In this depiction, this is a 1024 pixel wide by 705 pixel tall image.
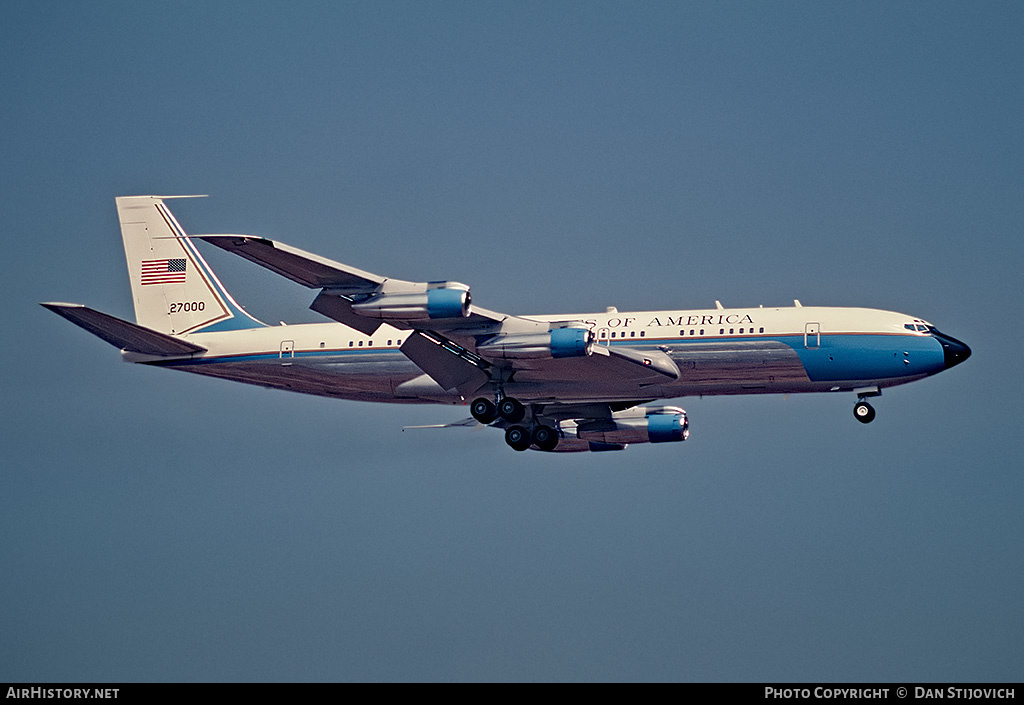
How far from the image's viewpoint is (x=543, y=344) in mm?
54438

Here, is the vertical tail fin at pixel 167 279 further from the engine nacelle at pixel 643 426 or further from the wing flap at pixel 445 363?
the engine nacelle at pixel 643 426

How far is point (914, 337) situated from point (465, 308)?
18.0 meters

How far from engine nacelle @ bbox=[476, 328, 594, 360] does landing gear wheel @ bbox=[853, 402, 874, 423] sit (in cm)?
1133

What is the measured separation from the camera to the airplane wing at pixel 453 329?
50.7 m

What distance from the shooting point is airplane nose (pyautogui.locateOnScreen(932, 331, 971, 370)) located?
56719 mm

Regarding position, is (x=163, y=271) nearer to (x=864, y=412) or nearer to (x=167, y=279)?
(x=167, y=279)

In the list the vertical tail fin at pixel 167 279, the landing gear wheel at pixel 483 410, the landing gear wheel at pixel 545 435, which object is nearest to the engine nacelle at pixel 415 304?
the landing gear wheel at pixel 483 410

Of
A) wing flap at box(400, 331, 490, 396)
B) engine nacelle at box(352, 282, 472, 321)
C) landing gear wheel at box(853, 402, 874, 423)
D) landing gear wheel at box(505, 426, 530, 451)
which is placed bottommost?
landing gear wheel at box(505, 426, 530, 451)

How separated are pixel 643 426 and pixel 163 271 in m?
22.7

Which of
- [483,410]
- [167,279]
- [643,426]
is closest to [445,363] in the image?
[483,410]

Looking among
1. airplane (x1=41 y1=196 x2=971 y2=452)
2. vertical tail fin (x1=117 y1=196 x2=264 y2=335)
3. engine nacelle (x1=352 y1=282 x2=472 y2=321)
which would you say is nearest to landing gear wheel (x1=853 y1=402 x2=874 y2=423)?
airplane (x1=41 y1=196 x2=971 y2=452)

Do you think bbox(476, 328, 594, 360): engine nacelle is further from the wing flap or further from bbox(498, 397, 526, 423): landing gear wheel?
bbox(498, 397, 526, 423): landing gear wheel
